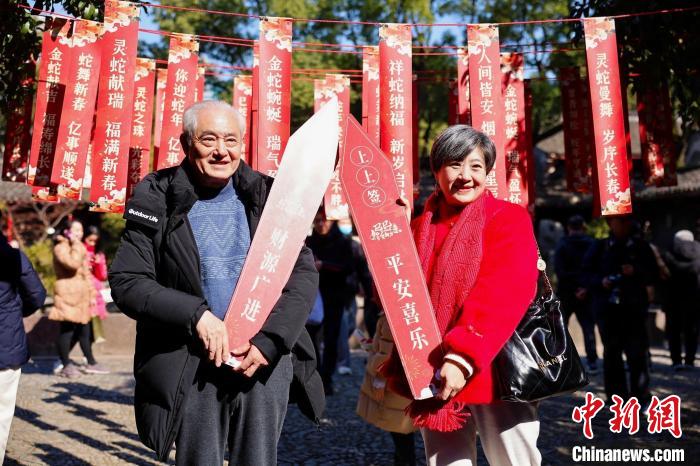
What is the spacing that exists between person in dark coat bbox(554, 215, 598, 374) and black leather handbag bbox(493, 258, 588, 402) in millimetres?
5514

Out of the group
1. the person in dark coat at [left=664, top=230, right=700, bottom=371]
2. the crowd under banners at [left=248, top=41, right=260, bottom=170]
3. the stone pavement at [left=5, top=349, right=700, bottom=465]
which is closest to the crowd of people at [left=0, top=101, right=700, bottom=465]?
the stone pavement at [left=5, top=349, right=700, bottom=465]

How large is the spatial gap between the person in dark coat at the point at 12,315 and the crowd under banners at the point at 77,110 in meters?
1.14

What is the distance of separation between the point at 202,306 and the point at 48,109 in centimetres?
378

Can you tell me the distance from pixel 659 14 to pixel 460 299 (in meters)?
3.66

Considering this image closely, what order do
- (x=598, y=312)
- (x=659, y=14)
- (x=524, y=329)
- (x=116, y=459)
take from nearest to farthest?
(x=524, y=329) → (x=116, y=459) → (x=659, y=14) → (x=598, y=312)

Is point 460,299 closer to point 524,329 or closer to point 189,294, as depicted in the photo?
point 524,329

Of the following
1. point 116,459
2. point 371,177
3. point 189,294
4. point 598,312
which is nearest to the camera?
point 189,294

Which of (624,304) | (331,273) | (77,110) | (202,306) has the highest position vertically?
(77,110)

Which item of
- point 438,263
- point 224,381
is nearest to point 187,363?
point 224,381

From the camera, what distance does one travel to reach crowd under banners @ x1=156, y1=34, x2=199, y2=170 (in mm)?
5461

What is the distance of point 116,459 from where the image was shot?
15.2 ft

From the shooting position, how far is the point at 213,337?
220 cm

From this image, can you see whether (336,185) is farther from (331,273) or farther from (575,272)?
(575,272)

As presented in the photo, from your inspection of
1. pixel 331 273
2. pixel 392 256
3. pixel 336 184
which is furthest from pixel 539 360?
pixel 331 273
